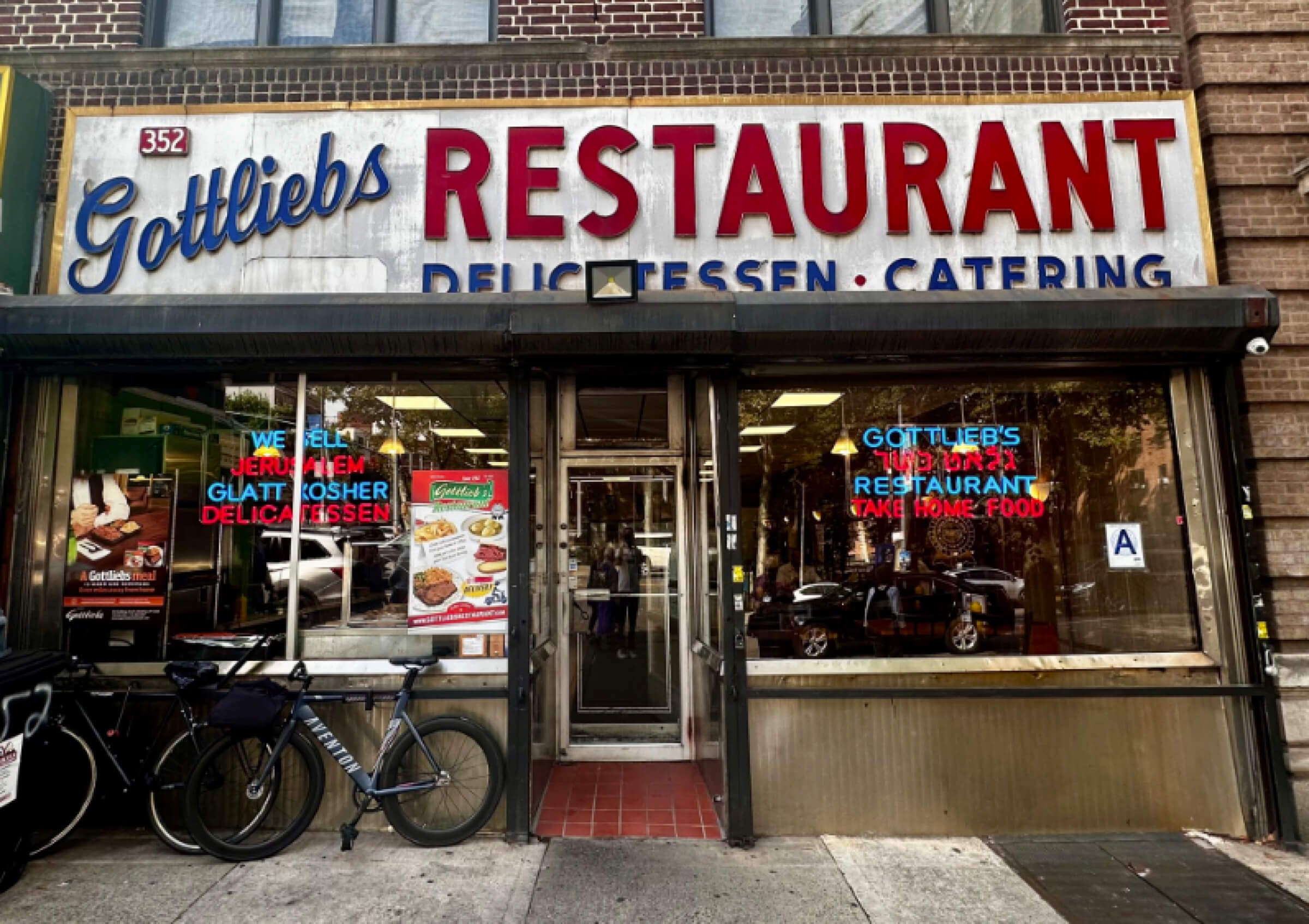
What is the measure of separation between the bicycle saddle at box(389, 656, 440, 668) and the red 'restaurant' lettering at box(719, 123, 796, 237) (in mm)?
3610

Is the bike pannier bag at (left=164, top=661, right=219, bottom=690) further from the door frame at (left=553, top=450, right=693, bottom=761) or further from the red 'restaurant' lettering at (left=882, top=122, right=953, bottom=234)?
the red 'restaurant' lettering at (left=882, top=122, right=953, bottom=234)

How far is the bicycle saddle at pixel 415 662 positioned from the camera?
15.6 feet

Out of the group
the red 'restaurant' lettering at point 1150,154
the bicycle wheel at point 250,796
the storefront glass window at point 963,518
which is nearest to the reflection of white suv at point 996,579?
the storefront glass window at point 963,518

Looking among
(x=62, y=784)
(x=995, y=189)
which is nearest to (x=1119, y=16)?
(x=995, y=189)

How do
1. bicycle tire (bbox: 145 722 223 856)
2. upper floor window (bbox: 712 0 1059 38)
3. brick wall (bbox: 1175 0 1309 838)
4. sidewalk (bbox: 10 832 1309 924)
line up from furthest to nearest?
1. upper floor window (bbox: 712 0 1059 38)
2. brick wall (bbox: 1175 0 1309 838)
3. bicycle tire (bbox: 145 722 223 856)
4. sidewalk (bbox: 10 832 1309 924)

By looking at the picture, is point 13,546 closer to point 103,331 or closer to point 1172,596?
point 103,331

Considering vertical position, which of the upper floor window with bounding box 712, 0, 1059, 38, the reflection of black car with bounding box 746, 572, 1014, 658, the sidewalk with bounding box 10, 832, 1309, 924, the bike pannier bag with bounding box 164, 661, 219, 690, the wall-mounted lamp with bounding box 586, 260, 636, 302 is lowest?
the sidewalk with bounding box 10, 832, 1309, 924

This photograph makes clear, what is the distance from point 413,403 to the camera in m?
5.39

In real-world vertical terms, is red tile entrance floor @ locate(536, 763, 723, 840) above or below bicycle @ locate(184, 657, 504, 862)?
below

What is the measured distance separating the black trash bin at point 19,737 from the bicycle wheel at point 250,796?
0.78m

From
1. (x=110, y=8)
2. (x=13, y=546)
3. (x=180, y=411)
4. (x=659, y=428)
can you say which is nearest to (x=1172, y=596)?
(x=659, y=428)

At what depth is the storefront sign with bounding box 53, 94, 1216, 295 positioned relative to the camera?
17.5ft

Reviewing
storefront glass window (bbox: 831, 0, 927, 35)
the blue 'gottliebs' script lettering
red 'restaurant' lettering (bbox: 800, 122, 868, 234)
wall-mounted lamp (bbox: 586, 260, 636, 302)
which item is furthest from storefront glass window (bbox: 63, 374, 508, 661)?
storefront glass window (bbox: 831, 0, 927, 35)

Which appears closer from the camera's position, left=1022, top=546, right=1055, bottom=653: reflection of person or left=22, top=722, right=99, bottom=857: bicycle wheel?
left=22, top=722, right=99, bottom=857: bicycle wheel
